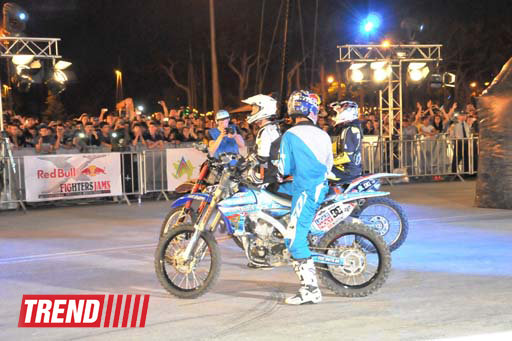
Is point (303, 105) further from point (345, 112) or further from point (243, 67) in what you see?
point (243, 67)

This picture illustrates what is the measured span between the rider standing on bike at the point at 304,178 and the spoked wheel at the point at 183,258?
779 mm

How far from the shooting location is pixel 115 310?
6988 mm

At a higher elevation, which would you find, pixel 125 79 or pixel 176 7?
pixel 176 7

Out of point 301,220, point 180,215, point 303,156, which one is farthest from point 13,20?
point 301,220

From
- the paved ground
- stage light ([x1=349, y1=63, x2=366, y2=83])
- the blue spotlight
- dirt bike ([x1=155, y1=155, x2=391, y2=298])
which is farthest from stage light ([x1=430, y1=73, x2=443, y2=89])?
dirt bike ([x1=155, y1=155, x2=391, y2=298])

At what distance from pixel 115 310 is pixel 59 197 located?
881 cm

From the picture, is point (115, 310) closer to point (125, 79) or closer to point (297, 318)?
point (297, 318)

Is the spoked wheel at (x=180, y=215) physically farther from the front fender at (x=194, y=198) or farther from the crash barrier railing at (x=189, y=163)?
the crash barrier railing at (x=189, y=163)

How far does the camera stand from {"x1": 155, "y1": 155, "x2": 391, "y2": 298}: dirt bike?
712 cm

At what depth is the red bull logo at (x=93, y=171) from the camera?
15.5 metres

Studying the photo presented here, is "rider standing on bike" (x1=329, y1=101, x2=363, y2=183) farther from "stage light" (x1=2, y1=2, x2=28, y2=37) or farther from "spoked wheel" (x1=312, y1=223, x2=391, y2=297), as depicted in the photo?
"stage light" (x1=2, y1=2, x2=28, y2=37)

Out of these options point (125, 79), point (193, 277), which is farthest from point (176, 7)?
point (193, 277)

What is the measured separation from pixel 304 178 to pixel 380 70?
15.2m
